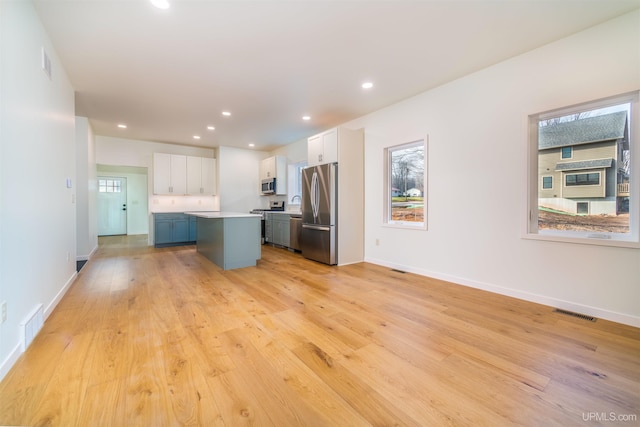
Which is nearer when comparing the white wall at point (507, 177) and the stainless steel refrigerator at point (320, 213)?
the white wall at point (507, 177)

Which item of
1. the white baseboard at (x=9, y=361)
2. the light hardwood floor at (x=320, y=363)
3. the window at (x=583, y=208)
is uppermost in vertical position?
the window at (x=583, y=208)

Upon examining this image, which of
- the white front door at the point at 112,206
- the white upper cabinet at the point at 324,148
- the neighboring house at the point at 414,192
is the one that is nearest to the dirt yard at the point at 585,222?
the neighboring house at the point at 414,192

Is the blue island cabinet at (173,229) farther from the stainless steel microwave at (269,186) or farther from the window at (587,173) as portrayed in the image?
the window at (587,173)

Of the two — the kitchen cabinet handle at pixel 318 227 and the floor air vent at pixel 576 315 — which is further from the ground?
the kitchen cabinet handle at pixel 318 227

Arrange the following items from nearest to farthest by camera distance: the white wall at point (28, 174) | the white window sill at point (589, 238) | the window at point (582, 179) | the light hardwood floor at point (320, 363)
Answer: the light hardwood floor at point (320, 363) < the white wall at point (28, 174) < the white window sill at point (589, 238) < the window at point (582, 179)

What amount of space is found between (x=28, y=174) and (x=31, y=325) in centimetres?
115

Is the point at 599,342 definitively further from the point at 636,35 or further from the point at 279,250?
the point at 279,250

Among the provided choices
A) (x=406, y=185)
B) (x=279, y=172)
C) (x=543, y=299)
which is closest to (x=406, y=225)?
(x=406, y=185)

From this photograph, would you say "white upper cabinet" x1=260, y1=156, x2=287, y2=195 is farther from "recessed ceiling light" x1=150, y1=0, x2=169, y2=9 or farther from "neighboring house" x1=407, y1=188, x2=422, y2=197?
"recessed ceiling light" x1=150, y1=0, x2=169, y2=9

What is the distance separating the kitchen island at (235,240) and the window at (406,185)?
2.24 metres

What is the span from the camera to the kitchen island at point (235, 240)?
4.08m

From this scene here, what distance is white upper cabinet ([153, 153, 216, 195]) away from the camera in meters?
6.41

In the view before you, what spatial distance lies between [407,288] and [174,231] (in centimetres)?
572

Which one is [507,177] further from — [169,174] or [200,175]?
[169,174]
